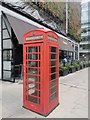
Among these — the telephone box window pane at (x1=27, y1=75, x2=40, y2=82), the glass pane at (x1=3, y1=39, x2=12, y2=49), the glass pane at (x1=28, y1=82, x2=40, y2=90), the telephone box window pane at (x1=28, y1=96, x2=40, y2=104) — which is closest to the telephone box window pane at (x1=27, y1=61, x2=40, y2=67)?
the telephone box window pane at (x1=27, y1=75, x2=40, y2=82)

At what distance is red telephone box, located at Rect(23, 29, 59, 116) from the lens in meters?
4.98

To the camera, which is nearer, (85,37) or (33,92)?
(33,92)

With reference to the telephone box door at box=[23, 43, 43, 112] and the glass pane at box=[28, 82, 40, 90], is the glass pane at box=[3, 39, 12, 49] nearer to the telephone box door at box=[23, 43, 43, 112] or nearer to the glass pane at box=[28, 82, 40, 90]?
the telephone box door at box=[23, 43, 43, 112]

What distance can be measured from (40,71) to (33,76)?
415 millimetres

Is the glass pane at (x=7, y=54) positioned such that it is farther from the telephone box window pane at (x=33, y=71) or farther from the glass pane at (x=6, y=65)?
the telephone box window pane at (x=33, y=71)

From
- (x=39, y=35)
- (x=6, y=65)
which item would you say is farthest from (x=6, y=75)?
(x=39, y=35)

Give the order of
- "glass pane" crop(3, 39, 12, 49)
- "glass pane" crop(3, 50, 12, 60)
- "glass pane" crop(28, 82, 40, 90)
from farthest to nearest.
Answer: "glass pane" crop(3, 39, 12, 49), "glass pane" crop(3, 50, 12, 60), "glass pane" crop(28, 82, 40, 90)

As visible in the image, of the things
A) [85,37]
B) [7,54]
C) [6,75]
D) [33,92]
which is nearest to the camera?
[33,92]

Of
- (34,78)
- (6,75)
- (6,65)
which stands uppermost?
(6,65)

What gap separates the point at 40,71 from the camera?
199 inches

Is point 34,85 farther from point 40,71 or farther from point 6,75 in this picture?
point 6,75

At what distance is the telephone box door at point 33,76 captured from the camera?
16.7 feet

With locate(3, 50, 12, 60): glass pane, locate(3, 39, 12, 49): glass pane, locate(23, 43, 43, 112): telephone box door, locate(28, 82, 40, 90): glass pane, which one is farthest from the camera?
locate(3, 39, 12, 49): glass pane

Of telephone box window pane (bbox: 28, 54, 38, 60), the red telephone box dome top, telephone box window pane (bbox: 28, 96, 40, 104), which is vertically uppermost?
the red telephone box dome top
